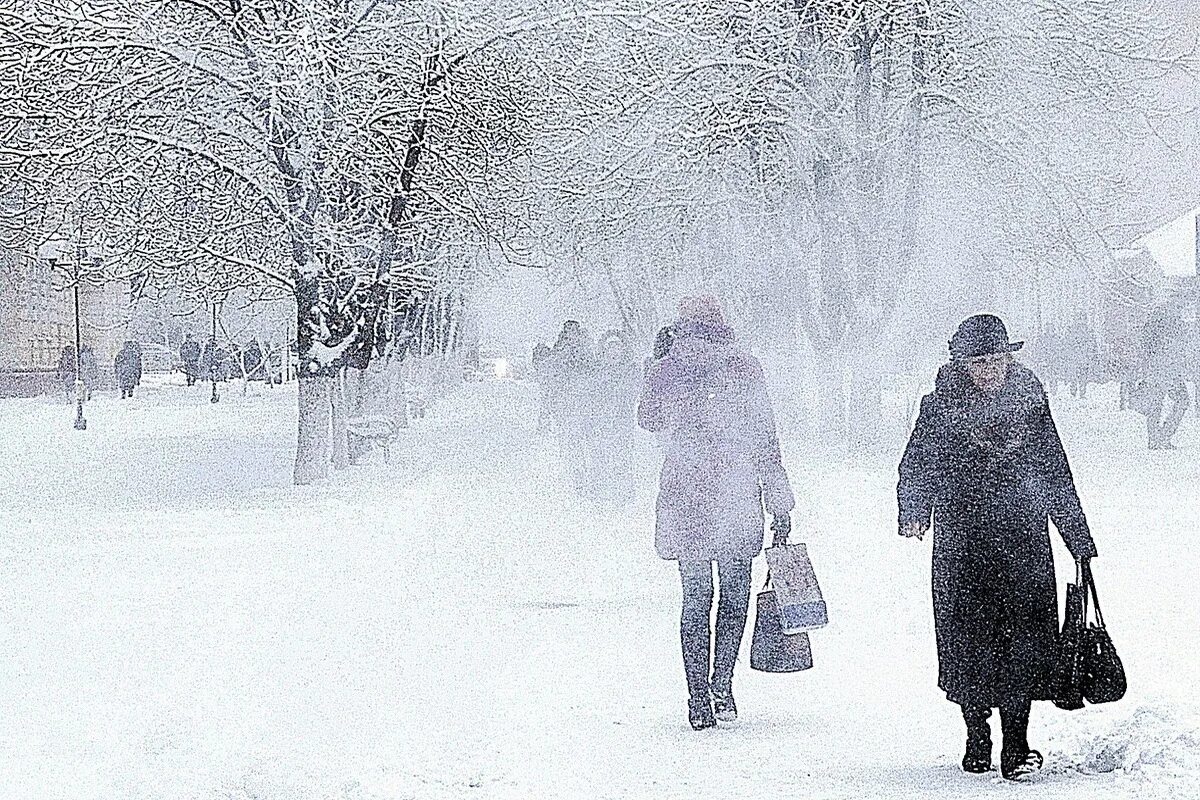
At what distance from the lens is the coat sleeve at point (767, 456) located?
731cm

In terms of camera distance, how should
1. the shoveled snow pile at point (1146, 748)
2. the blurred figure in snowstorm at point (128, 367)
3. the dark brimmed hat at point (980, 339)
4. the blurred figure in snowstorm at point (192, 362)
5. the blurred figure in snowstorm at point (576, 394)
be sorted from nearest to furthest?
the shoveled snow pile at point (1146, 748) < the dark brimmed hat at point (980, 339) < the blurred figure in snowstorm at point (576, 394) < the blurred figure in snowstorm at point (128, 367) < the blurred figure in snowstorm at point (192, 362)

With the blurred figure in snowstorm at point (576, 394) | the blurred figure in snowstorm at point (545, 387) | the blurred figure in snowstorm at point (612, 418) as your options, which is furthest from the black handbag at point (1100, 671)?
the blurred figure in snowstorm at point (545, 387)

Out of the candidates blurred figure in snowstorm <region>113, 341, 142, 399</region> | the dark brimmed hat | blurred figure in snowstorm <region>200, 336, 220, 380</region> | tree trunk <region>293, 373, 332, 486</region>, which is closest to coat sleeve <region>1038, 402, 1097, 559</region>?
the dark brimmed hat

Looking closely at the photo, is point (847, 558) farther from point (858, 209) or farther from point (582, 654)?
point (858, 209)

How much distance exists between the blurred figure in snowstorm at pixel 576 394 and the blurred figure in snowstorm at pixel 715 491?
33.2ft

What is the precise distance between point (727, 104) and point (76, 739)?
17545 millimetres

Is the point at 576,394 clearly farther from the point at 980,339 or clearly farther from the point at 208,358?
the point at 208,358

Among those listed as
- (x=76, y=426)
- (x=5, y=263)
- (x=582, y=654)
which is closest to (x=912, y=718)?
(x=582, y=654)

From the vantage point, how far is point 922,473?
6422 mm

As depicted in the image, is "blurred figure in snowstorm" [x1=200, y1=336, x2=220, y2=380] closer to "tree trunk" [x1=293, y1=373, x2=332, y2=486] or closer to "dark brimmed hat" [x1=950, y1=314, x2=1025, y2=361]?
"tree trunk" [x1=293, y1=373, x2=332, y2=486]

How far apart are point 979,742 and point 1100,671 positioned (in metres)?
0.50

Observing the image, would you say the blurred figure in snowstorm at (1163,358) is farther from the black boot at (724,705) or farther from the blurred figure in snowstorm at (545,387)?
the black boot at (724,705)

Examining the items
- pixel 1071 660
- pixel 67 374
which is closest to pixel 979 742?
pixel 1071 660

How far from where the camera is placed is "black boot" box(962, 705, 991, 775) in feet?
20.0
